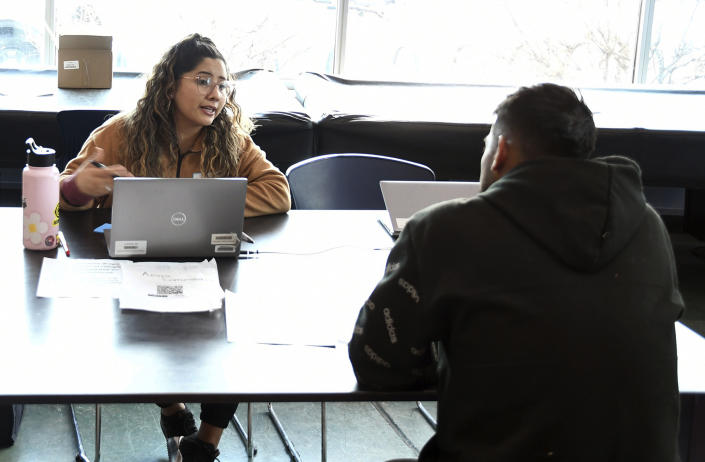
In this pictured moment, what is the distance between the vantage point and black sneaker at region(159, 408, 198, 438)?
2525mm

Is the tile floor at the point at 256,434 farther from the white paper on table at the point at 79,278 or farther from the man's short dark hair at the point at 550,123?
the man's short dark hair at the point at 550,123

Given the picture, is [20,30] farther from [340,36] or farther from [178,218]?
[178,218]

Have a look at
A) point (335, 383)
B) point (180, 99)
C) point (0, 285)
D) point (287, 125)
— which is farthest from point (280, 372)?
point (287, 125)

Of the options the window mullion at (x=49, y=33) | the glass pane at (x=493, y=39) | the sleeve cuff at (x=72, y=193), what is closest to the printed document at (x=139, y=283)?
the sleeve cuff at (x=72, y=193)

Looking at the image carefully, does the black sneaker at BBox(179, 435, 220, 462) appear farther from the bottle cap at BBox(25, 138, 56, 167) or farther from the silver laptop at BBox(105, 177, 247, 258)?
the bottle cap at BBox(25, 138, 56, 167)

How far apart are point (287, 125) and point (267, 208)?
1226 millimetres

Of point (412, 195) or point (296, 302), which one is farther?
point (412, 195)

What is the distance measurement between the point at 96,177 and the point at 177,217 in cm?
36

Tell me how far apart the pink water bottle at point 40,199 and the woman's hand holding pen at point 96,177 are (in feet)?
0.71

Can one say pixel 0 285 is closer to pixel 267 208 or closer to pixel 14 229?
pixel 14 229

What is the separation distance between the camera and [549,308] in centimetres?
125

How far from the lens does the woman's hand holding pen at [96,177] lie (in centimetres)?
221

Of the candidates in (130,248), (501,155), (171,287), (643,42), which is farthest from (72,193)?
(643,42)

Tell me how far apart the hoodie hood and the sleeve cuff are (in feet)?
4.25
